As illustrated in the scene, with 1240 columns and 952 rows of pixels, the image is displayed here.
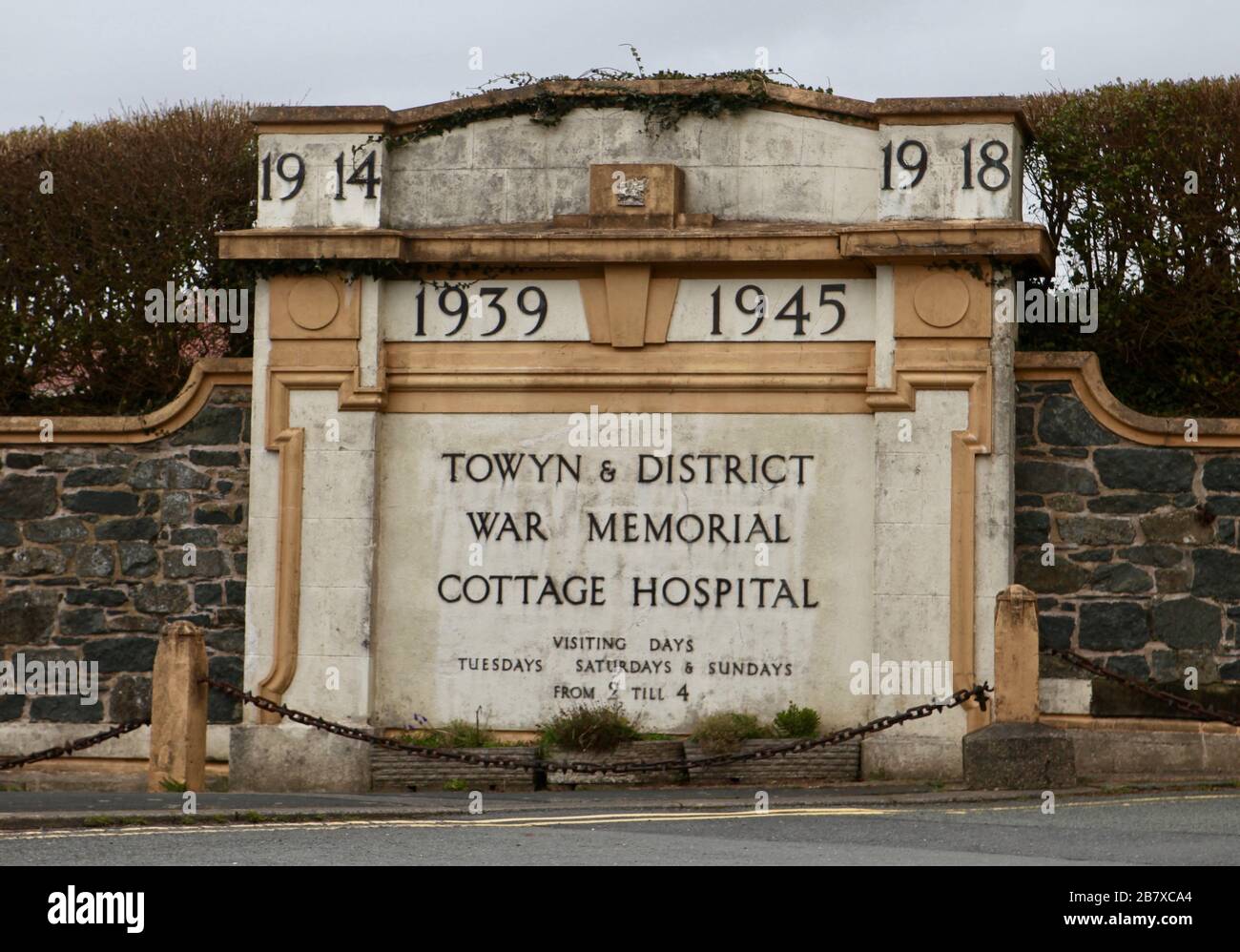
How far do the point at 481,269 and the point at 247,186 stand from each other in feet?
11.5

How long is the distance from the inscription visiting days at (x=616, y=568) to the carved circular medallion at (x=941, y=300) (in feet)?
3.07

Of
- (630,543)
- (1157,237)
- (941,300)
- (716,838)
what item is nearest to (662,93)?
(941,300)

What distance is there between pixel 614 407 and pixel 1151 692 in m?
4.21

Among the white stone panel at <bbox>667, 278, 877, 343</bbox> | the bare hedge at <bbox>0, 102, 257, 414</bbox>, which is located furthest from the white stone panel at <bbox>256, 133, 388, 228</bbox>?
the white stone panel at <bbox>667, 278, 877, 343</bbox>

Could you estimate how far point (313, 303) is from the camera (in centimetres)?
1426

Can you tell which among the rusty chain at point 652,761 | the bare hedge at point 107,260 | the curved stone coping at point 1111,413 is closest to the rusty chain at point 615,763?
the rusty chain at point 652,761

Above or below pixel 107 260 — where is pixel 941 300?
below

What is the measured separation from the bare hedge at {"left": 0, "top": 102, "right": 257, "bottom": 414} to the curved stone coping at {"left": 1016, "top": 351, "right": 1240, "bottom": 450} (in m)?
6.61

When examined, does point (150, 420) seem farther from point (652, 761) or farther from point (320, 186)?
point (652, 761)

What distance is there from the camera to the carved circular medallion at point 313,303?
14.2m

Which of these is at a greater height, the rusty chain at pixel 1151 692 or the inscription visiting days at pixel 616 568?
the inscription visiting days at pixel 616 568

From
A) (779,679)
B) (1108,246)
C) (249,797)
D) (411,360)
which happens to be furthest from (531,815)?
(1108,246)

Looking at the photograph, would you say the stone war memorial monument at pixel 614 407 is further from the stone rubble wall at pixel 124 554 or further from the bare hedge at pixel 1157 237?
the bare hedge at pixel 1157 237

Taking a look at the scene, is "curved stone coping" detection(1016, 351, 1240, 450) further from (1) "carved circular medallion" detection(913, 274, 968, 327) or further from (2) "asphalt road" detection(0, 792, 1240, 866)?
(2) "asphalt road" detection(0, 792, 1240, 866)
